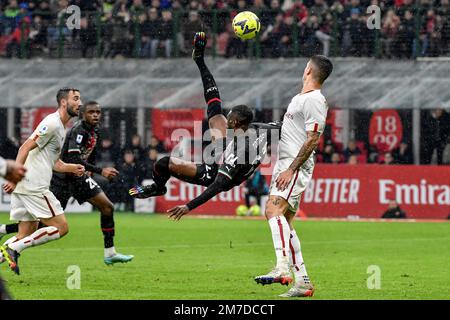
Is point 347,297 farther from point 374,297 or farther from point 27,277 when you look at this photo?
point 27,277

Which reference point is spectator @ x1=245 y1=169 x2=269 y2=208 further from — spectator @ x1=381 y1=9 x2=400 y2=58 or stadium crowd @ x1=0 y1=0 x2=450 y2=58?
spectator @ x1=381 y1=9 x2=400 y2=58

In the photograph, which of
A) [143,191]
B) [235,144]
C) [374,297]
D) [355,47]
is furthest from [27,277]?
[355,47]

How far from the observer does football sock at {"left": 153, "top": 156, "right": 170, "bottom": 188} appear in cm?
1331

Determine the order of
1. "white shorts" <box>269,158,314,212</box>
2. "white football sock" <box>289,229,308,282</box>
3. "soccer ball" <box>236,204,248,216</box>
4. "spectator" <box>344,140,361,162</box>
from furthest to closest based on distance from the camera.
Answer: "spectator" <box>344,140,361,162</box> < "soccer ball" <box>236,204,248,216</box> < "white football sock" <box>289,229,308,282</box> < "white shorts" <box>269,158,314,212</box>

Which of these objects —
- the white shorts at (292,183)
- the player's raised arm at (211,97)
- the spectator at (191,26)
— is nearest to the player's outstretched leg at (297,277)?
the white shorts at (292,183)

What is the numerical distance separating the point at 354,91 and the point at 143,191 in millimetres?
Result: 16835

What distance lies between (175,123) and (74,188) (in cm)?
1652

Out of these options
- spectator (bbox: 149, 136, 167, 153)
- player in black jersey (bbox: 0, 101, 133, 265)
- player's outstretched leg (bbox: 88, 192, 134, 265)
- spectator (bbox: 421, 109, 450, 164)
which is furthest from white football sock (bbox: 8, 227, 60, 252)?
spectator (bbox: 421, 109, 450, 164)

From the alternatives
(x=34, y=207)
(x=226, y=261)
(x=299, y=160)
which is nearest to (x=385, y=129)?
(x=226, y=261)

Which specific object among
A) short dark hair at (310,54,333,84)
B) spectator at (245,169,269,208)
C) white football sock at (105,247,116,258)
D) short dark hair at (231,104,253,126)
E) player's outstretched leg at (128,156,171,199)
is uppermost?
short dark hair at (310,54,333,84)

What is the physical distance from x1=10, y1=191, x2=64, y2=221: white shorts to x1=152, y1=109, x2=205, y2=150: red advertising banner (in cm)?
1734

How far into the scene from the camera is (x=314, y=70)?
12.0 m

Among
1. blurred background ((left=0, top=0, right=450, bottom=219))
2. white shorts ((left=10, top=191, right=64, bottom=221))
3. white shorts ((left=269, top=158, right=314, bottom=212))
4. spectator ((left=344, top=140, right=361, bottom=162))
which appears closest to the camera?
white shorts ((left=269, top=158, right=314, bottom=212))

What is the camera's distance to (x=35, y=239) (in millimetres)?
13234
